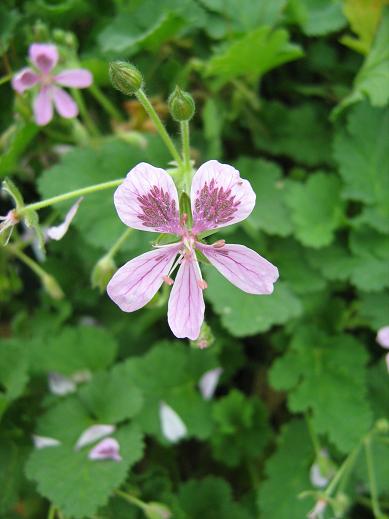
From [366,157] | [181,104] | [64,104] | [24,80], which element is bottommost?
[366,157]

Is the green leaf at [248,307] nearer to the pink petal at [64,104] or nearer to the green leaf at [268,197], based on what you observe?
the green leaf at [268,197]

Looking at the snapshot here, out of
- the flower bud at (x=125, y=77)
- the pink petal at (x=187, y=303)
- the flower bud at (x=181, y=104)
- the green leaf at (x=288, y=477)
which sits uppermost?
the flower bud at (x=125, y=77)

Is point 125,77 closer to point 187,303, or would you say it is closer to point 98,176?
point 187,303

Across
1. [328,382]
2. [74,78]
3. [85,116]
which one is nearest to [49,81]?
[74,78]

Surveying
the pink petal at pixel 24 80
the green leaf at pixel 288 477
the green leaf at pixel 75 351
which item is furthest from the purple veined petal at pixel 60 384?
the pink petal at pixel 24 80

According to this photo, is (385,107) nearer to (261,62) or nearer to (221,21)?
(261,62)

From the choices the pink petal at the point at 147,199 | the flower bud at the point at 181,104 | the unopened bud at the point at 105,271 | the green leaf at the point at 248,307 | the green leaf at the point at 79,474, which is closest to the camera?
the pink petal at the point at 147,199

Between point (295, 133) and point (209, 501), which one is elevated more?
point (295, 133)
